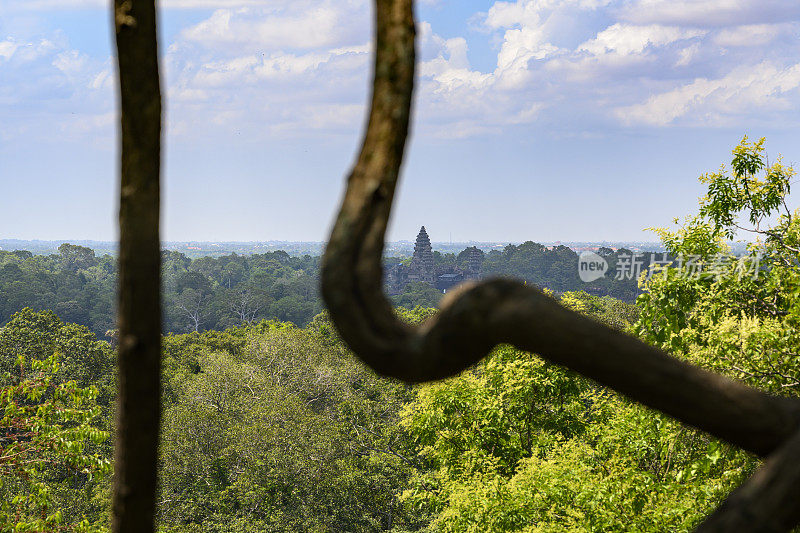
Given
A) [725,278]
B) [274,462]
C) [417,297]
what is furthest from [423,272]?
[725,278]

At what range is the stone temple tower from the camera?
446 feet

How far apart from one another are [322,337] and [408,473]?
63.0 ft

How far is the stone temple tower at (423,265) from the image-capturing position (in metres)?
136

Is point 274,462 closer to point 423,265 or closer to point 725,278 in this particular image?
point 725,278

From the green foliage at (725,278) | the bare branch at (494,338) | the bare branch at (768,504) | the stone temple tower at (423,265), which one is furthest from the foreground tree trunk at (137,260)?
the stone temple tower at (423,265)

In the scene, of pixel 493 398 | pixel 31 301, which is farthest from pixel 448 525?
pixel 31 301

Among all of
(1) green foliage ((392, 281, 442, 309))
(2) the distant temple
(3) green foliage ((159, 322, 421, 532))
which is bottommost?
(3) green foliage ((159, 322, 421, 532))

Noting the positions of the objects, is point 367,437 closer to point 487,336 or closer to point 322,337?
point 322,337

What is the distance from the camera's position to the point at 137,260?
2.19 metres

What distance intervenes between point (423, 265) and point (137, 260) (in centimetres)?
13431

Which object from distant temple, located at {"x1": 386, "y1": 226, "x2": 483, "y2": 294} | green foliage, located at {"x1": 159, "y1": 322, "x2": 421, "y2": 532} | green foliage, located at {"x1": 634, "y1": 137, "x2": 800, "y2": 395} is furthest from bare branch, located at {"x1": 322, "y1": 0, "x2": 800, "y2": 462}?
distant temple, located at {"x1": 386, "y1": 226, "x2": 483, "y2": 294}

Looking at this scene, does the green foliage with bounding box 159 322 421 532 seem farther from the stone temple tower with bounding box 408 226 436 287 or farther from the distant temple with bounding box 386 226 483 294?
the stone temple tower with bounding box 408 226 436 287

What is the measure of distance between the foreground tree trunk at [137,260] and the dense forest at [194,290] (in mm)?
58121

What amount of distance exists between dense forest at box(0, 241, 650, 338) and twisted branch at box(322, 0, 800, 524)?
193 ft
